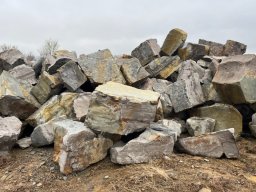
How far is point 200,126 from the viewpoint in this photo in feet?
19.5

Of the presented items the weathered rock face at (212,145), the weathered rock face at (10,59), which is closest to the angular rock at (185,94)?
the weathered rock face at (212,145)

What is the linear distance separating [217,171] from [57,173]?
2037mm

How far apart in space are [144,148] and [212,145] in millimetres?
1073

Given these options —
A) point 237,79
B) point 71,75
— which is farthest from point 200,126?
point 71,75

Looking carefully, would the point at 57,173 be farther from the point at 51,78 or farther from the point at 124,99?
the point at 51,78

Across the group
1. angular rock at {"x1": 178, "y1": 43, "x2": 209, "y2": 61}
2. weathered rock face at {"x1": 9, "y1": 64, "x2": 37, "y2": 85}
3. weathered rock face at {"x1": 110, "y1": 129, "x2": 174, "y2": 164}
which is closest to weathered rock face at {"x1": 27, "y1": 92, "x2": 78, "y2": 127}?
weathered rock face at {"x1": 9, "y1": 64, "x2": 37, "y2": 85}

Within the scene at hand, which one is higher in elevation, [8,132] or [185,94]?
[185,94]

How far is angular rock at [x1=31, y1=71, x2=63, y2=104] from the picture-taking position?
6.50 m

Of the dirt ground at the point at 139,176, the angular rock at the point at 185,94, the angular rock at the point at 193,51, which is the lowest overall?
the dirt ground at the point at 139,176

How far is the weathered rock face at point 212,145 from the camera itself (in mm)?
5219

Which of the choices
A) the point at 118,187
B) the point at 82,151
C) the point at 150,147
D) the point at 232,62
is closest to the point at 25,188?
the point at 82,151

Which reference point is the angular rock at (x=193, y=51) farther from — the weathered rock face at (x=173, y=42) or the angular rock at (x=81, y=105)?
the angular rock at (x=81, y=105)

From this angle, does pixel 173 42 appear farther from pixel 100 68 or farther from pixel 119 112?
pixel 119 112

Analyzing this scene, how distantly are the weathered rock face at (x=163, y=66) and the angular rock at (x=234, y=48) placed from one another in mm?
2018
